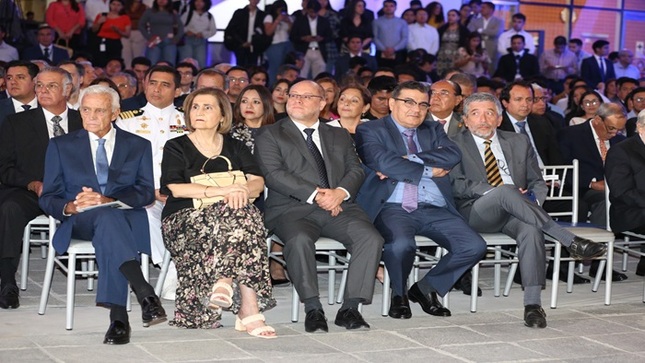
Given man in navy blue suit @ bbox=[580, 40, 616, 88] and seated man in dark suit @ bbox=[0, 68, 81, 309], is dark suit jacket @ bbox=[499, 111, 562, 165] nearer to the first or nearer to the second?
seated man in dark suit @ bbox=[0, 68, 81, 309]

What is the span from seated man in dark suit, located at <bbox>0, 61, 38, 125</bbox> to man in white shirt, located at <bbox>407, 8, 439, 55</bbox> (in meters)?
7.96

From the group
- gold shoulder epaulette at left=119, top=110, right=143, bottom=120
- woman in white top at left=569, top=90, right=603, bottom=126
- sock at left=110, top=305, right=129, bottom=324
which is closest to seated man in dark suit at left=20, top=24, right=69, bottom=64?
gold shoulder epaulette at left=119, top=110, right=143, bottom=120

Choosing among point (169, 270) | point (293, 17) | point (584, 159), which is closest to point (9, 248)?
point (169, 270)

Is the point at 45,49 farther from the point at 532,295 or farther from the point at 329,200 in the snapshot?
the point at 532,295

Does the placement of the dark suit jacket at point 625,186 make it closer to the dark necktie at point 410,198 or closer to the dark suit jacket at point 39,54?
the dark necktie at point 410,198

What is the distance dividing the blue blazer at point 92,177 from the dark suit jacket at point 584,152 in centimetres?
382

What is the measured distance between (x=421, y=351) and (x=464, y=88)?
3485 millimetres

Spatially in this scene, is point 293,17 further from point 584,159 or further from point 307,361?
point 307,361

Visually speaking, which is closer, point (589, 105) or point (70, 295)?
point (70, 295)

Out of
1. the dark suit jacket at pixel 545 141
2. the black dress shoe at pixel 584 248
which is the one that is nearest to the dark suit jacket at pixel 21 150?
the black dress shoe at pixel 584 248

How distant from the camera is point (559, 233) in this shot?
6.38 metres

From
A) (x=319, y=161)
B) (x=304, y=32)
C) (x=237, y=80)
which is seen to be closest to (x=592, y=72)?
(x=304, y=32)

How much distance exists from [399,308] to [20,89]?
304 cm

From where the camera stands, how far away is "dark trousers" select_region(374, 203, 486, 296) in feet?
20.2
